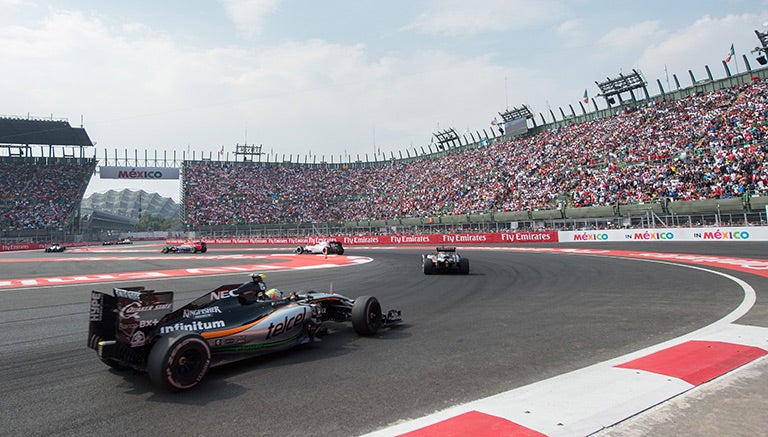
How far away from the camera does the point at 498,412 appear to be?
11.3 feet

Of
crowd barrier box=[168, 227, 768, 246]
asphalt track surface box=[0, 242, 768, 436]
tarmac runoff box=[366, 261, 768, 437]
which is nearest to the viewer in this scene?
tarmac runoff box=[366, 261, 768, 437]

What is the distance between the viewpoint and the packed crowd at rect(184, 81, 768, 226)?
3097cm

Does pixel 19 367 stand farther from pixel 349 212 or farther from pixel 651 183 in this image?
pixel 349 212

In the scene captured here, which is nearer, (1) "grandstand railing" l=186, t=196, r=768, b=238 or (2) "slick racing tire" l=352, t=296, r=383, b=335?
(2) "slick racing tire" l=352, t=296, r=383, b=335

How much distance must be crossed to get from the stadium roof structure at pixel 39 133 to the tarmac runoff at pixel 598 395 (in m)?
72.3

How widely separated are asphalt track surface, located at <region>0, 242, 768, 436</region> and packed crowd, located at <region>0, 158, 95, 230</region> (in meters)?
53.7

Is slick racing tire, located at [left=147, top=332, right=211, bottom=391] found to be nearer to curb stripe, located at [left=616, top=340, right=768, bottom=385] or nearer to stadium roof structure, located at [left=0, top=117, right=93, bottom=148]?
curb stripe, located at [left=616, top=340, right=768, bottom=385]

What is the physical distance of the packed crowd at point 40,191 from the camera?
52.0 meters

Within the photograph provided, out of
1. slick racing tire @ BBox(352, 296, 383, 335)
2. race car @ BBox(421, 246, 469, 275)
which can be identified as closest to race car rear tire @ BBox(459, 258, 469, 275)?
race car @ BBox(421, 246, 469, 275)

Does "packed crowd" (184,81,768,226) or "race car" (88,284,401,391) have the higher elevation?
"packed crowd" (184,81,768,226)

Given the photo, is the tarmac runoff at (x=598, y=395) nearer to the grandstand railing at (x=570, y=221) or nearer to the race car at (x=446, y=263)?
the race car at (x=446, y=263)

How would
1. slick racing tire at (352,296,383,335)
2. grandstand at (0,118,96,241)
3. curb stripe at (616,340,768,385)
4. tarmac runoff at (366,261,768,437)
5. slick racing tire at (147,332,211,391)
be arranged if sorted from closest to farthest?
tarmac runoff at (366,261,768,437) < slick racing tire at (147,332,211,391) < curb stripe at (616,340,768,385) < slick racing tire at (352,296,383,335) < grandstand at (0,118,96,241)

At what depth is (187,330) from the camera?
464 centimetres

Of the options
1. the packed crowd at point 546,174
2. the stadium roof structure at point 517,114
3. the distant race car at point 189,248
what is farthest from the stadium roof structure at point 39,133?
the stadium roof structure at point 517,114
